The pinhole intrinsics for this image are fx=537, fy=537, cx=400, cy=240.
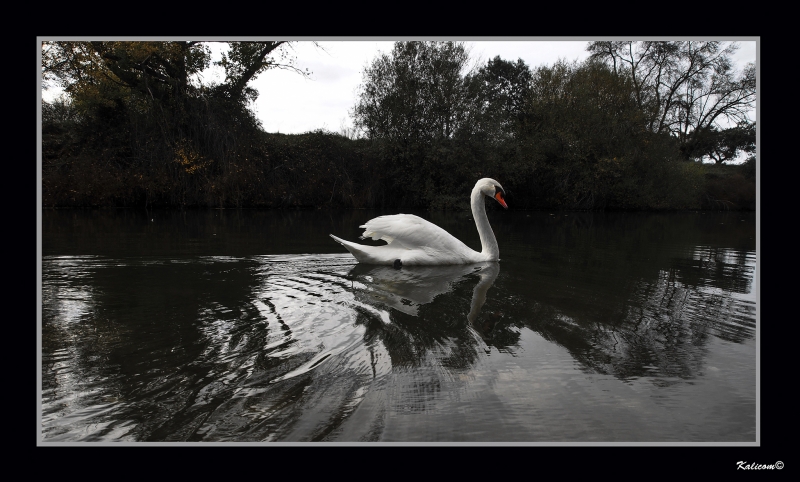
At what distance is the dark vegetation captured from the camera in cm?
2072

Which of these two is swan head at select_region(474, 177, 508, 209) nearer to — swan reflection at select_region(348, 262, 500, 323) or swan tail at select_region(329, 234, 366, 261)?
swan reflection at select_region(348, 262, 500, 323)

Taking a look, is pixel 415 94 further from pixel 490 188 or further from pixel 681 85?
pixel 490 188

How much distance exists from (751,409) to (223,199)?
21941mm

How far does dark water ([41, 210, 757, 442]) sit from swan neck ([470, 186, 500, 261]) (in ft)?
2.97

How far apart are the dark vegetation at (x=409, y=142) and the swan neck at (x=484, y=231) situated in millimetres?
14561

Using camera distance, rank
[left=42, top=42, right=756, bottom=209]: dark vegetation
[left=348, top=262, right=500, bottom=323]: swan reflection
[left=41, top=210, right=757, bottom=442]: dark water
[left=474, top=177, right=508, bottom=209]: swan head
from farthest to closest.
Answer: [left=42, top=42, right=756, bottom=209]: dark vegetation → [left=474, top=177, right=508, bottom=209]: swan head → [left=348, top=262, right=500, bottom=323]: swan reflection → [left=41, top=210, right=757, bottom=442]: dark water

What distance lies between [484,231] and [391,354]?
4730mm

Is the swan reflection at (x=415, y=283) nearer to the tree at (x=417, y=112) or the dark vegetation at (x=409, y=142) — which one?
the dark vegetation at (x=409, y=142)

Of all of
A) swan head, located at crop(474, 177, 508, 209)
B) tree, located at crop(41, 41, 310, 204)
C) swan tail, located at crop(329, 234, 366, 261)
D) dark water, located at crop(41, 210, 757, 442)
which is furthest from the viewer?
tree, located at crop(41, 41, 310, 204)

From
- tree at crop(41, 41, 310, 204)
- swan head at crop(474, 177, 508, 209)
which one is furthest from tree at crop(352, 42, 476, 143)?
swan head at crop(474, 177, 508, 209)

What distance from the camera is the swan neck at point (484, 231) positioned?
7.59m
